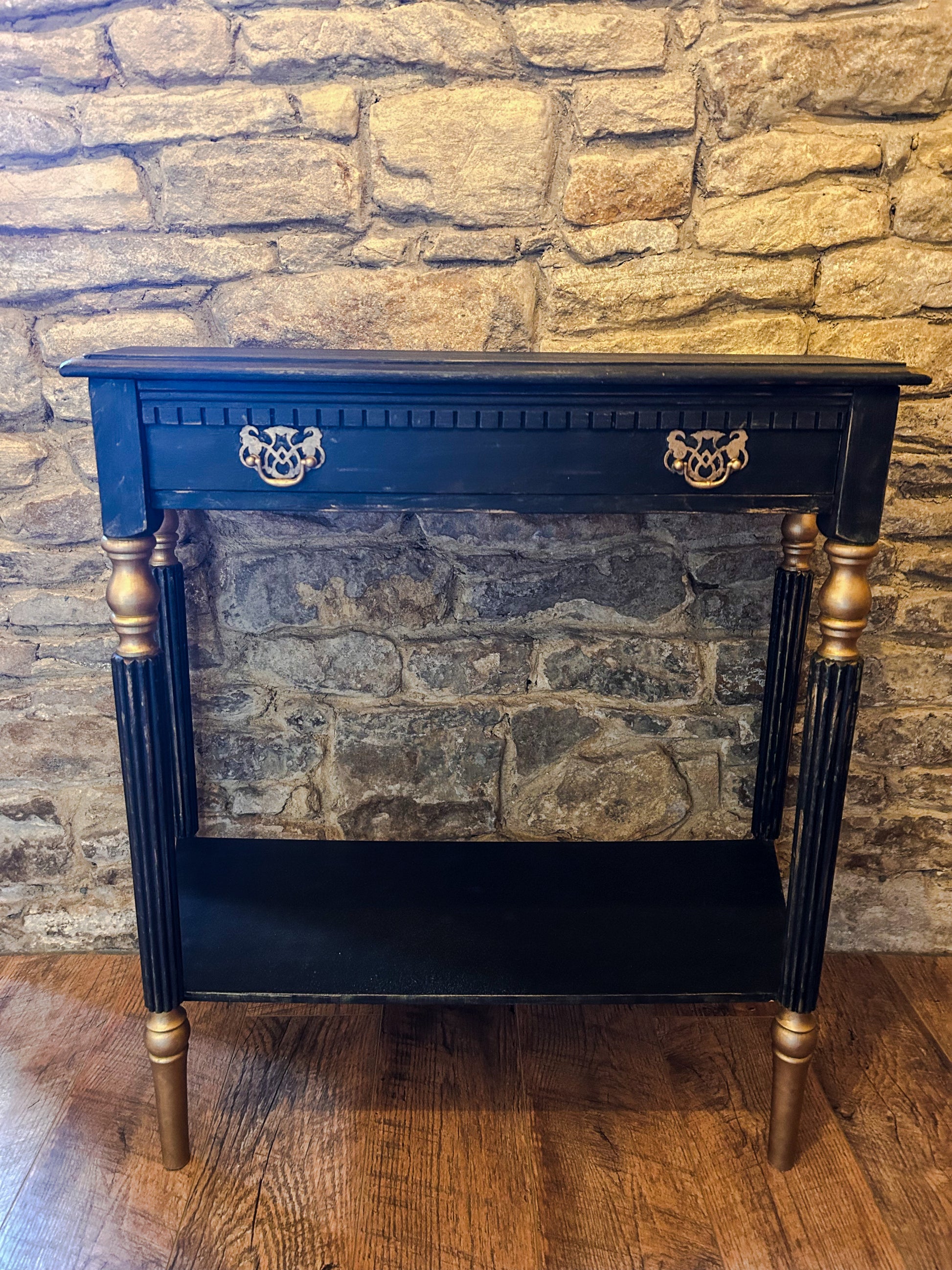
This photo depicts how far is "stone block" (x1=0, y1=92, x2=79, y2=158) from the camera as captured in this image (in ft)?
5.68

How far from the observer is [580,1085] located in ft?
5.61

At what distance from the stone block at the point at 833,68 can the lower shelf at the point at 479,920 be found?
1.44 m

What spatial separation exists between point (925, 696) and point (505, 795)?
36.7 inches

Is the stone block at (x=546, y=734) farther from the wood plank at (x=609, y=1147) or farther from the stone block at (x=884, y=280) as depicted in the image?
the stone block at (x=884, y=280)

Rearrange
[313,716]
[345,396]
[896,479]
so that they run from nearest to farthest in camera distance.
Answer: [345,396]
[896,479]
[313,716]

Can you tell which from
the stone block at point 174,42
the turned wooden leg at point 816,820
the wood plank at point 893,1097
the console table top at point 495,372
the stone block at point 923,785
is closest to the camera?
the console table top at point 495,372

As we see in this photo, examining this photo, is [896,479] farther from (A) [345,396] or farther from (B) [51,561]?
(B) [51,561]

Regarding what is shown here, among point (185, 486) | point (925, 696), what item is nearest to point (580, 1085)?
point (925, 696)

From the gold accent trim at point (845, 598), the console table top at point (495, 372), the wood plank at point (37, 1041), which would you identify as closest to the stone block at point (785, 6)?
the console table top at point (495, 372)

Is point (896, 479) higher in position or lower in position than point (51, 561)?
higher

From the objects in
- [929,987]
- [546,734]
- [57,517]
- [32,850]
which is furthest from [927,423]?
[32,850]

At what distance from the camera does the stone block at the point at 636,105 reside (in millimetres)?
1700

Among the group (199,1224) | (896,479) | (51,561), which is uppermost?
(896,479)

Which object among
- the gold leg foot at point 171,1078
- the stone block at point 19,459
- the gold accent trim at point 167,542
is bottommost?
the gold leg foot at point 171,1078
